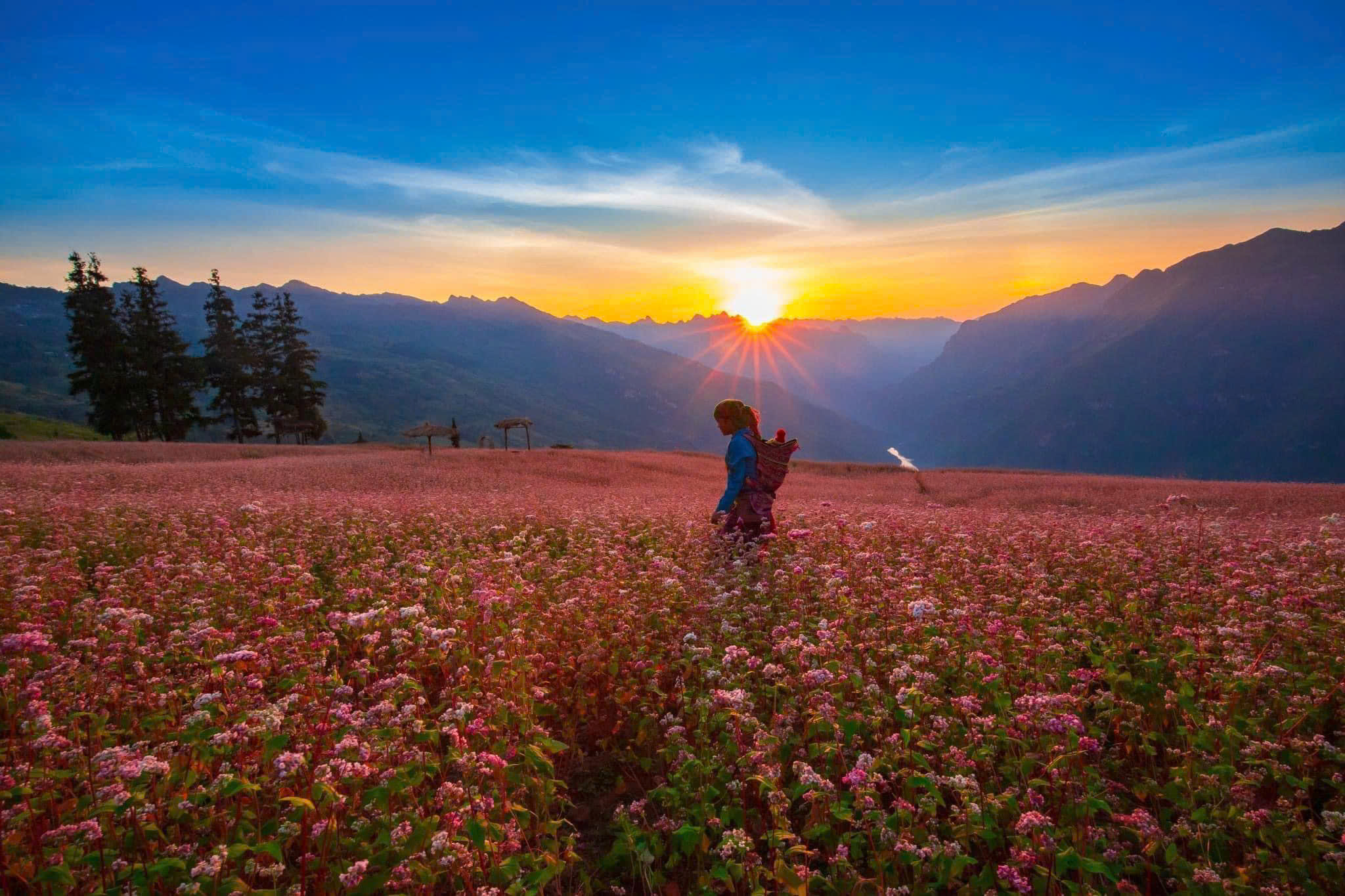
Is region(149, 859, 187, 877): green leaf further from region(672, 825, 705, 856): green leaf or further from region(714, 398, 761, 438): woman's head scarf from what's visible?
region(714, 398, 761, 438): woman's head scarf

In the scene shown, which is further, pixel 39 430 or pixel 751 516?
pixel 39 430

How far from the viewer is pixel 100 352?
55.5 m

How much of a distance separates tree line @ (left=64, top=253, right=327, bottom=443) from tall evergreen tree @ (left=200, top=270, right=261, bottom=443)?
91 mm

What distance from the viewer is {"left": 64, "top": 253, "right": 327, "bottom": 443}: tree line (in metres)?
55.7

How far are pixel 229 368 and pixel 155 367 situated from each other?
5.71m

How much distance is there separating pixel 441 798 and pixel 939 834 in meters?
3.45

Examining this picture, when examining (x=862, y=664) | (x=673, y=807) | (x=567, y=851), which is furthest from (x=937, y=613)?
(x=567, y=851)

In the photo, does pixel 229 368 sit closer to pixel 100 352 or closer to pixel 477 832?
pixel 100 352

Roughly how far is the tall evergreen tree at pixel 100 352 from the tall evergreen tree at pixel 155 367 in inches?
31.7

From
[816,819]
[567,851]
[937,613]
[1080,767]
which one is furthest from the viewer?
[937,613]

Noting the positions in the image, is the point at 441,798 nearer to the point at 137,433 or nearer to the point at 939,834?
the point at 939,834

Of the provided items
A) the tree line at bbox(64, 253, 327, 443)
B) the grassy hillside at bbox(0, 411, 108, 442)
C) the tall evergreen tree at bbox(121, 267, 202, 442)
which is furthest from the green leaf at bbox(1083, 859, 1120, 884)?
the grassy hillside at bbox(0, 411, 108, 442)

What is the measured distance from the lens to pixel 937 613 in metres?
5.95

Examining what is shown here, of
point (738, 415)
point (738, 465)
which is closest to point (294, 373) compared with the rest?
point (738, 415)
